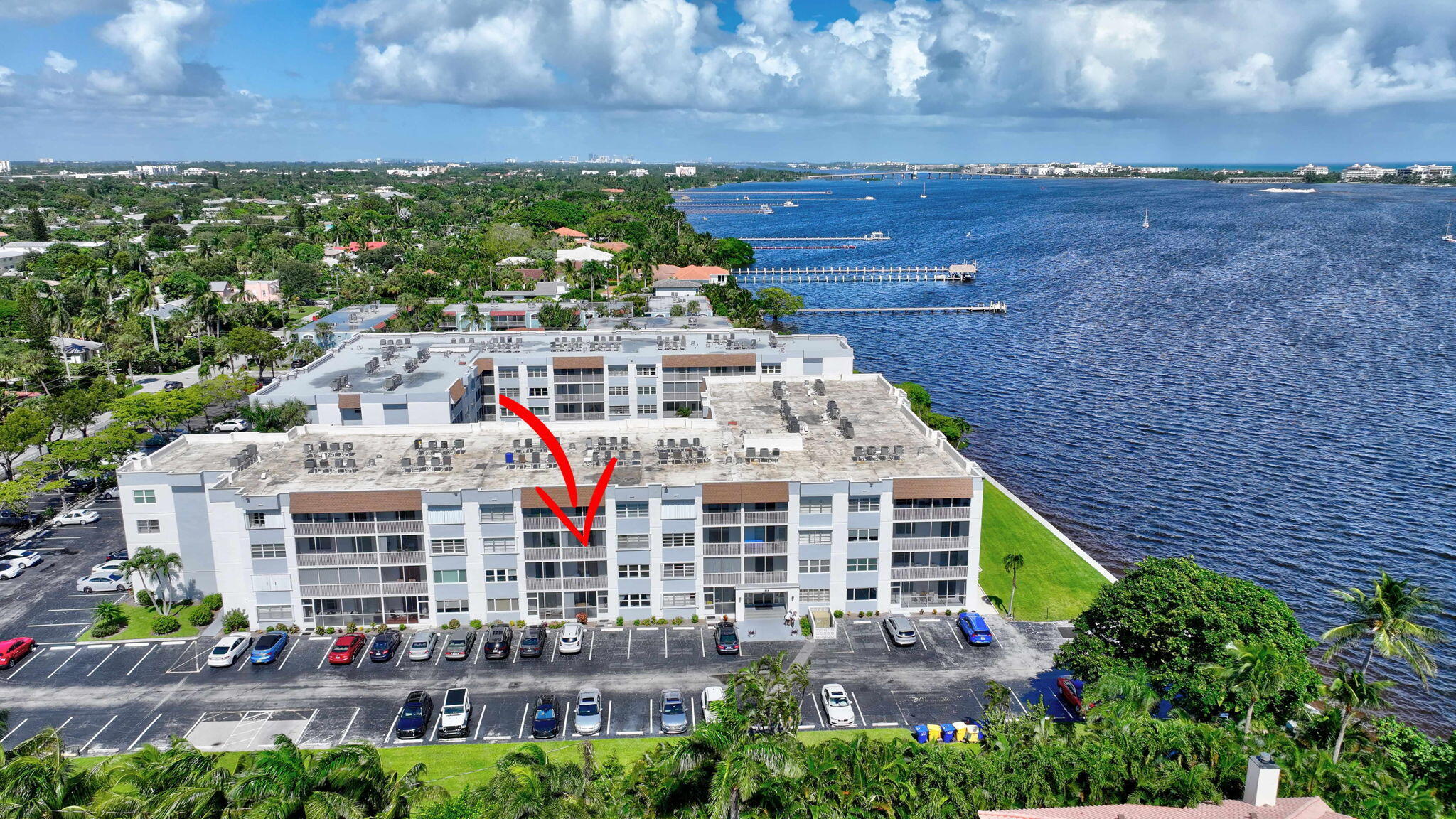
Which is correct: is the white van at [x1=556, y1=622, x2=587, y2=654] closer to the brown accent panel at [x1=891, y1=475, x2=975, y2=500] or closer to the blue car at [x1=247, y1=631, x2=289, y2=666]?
the blue car at [x1=247, y1=631, x2=289, y2=666]

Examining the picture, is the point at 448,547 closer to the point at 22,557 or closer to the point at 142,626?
the point at 142,626


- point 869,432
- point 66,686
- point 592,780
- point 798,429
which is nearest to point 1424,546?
point 869,432

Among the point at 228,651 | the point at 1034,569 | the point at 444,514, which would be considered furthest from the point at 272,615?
the point at 1034,569

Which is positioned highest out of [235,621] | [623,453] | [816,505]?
[623,453]

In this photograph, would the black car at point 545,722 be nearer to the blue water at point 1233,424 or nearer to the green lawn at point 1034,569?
the green lawn at point 1034,569

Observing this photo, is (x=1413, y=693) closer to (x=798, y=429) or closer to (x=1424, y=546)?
(x=1424, y=546)

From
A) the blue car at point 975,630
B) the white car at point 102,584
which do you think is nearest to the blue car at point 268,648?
the white car at point 102,584
